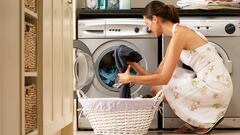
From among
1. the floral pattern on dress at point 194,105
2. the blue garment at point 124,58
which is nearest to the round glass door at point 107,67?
the blue garment at point 124,58

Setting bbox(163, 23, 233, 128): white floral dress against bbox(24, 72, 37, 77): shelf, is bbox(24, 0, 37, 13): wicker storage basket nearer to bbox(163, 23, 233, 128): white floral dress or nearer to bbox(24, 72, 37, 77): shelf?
bbox(24, 72, 37, 77): shelf

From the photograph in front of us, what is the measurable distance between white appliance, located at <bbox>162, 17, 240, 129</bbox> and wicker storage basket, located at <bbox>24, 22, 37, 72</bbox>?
1877mm

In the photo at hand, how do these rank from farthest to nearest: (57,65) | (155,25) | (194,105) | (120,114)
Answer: (155,25)
(194,105)
(120,114)
(57,65)

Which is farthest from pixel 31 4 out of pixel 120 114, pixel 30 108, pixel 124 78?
pixel 124 78

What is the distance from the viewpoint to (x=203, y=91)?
2973mm

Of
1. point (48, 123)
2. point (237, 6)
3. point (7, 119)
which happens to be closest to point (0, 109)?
→ point (7, 119)

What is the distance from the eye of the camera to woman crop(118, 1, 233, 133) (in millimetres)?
2955

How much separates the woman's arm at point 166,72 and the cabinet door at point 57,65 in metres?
0.64

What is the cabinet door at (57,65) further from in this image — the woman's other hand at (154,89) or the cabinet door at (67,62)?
the woman's other hand at (154,89)

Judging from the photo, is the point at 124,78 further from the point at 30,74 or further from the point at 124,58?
the point at 30,74

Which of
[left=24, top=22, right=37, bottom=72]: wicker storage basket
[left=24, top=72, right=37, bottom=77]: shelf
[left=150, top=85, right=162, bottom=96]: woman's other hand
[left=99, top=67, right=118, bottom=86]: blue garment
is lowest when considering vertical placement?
[left=150, top=85, right=162, bottom=96]: woman's other hand

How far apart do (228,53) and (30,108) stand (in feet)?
6.96

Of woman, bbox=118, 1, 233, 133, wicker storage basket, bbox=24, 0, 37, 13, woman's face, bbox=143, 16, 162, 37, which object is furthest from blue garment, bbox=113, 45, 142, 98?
wicker storage basket, bbox=24, 0, 37, 13

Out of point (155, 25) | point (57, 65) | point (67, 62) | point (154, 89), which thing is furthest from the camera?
point (154, 89)
